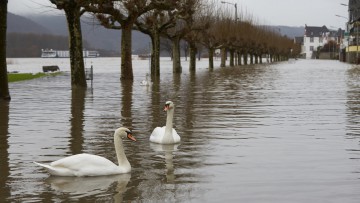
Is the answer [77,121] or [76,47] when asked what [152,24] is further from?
[77,121]

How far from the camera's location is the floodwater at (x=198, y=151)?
9.08 metres

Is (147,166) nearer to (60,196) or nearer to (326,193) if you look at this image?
(60,196)

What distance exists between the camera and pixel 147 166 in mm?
11086

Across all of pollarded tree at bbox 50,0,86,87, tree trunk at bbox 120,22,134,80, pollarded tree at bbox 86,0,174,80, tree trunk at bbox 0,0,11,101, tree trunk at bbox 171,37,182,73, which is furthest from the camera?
tree trunk at bbox 171,37,182,73

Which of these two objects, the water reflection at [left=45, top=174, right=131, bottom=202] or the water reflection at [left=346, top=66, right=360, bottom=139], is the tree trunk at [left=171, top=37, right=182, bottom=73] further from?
the water reflection at [left=45, top=174, right=131, bottom=202]

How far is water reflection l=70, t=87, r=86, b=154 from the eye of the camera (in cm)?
1337

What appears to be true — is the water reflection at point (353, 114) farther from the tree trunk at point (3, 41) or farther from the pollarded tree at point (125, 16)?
the pollarded tree at point (125, 16)

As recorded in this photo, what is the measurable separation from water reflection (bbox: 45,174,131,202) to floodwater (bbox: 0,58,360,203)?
1 cm

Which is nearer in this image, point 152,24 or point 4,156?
point 4,156

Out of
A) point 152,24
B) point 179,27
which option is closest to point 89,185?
point 152,24

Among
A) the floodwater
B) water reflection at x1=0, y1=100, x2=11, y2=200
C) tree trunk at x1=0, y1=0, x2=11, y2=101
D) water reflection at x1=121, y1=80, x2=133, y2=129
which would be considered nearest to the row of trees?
water reflection at x1=121, y1=80, x2=133, y2=129

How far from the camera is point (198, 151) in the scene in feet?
41.3

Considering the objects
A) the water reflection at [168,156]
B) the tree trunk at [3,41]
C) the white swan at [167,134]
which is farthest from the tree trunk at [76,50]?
the water reflection at [168,156]

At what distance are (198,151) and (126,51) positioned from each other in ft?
101
